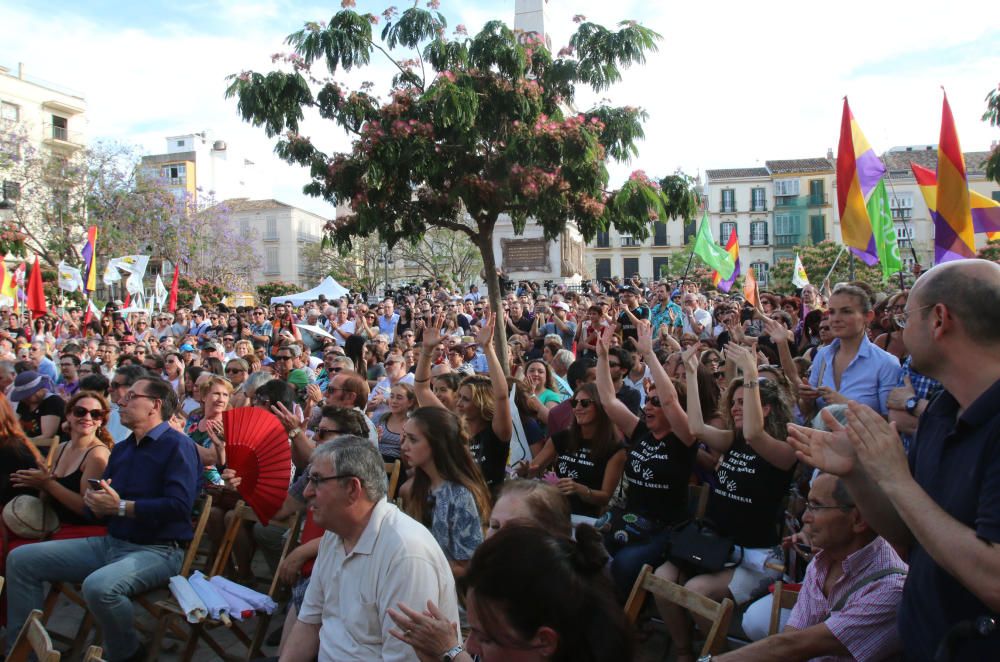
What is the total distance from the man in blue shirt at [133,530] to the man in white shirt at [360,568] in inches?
59.7

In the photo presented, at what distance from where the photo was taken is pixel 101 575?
14.0 feet

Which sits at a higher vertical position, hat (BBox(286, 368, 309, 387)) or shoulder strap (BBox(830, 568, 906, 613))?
hat (BBox(286, 368, 309, 387))

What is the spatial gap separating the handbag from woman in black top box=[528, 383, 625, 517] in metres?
0.59

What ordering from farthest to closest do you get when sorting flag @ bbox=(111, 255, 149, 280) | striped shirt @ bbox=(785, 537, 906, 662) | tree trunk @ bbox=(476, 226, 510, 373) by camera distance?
flag @ bbox=(111, 255, 149, 280) → tree trunk @ bbox=(476, 226, 510, 373) → striped shirt @ bbox=(785, 537, 906, 662)

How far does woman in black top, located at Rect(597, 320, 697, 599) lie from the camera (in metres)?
4.41

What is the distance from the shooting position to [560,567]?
2018mm

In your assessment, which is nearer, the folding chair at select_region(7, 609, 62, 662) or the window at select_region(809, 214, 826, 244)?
the folding chair at select_region(7, 609, 62, 662)

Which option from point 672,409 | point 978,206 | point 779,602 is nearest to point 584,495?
point 672,409

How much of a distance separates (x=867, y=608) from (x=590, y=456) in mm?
2416

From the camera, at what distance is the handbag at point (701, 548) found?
4.08 meters

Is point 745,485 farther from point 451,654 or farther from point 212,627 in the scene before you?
point 212,627

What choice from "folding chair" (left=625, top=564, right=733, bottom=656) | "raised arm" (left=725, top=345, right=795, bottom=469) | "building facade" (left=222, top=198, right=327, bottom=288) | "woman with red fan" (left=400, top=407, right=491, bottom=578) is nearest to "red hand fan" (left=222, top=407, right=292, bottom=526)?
"woman with red fan" (left=400, top=407, right=491, bottom=578)

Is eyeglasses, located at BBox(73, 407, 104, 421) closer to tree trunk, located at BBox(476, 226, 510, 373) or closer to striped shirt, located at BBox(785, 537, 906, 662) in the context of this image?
striped shirt, located at BBox(785, 537, 906, 662)

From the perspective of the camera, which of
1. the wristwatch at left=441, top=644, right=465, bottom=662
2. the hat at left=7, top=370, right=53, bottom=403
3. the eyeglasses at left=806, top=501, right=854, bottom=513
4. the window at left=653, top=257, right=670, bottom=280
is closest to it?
the wristwatch at left=441, top=644, right=465, bottom=662
